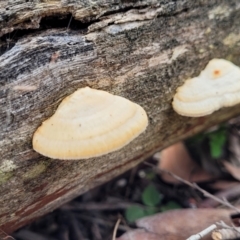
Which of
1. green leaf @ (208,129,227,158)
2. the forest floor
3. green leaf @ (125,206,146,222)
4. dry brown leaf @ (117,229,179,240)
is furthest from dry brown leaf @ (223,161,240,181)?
dry brown leaf @ (117,229,179,240)

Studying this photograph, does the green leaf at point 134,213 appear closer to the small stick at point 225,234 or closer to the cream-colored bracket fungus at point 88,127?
the small stick at point 225,234

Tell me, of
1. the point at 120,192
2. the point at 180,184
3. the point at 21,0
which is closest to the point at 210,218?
the point at 180,184

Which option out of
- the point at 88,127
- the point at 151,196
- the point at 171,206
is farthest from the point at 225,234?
the point at 88,127

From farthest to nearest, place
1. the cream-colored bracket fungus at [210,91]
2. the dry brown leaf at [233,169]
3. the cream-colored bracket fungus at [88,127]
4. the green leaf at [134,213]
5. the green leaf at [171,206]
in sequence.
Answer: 1. the dry brown leaf at [233,169]
2. the green leaf at [171,206]
3. the green leaf at [134,213]
4. the cream-colored bracket fungus at [210,91]
5. the cream-colored bracket fungus at [88,127]

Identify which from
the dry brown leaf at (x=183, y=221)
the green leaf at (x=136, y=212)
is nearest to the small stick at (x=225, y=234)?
the dry brown leaf at (x=183, y=221)

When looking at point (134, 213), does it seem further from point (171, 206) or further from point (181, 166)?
point (181, 166)

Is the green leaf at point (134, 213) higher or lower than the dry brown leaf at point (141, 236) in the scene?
lower

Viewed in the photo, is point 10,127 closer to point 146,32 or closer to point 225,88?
point 146,32
